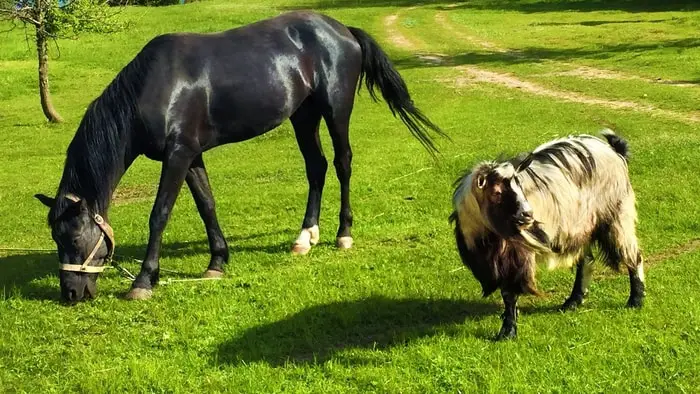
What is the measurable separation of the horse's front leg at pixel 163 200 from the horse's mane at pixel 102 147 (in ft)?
1.34

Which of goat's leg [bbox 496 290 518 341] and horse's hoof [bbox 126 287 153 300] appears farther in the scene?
horse's hoof [bbox 126 287 153 300]

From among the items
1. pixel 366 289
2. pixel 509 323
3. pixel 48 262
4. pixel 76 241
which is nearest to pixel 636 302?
pixel 509 323

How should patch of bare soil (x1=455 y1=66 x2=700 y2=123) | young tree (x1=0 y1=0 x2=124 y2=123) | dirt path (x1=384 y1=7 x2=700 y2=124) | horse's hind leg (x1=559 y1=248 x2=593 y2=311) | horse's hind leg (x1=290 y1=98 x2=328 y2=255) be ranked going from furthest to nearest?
young tree (x1=0 y1=0 x2=124 y2=123) → dirt path (x1=384 y1=7 x2=700 y2=124) → patch of bare soil (x1=455 y1=66 x2=700 y2=123) → horse's hind leg (x1=290 y1=98 x2=328 y2=255) → horse's hind leg (x1=559 y1=248 x2=593 y2=311)

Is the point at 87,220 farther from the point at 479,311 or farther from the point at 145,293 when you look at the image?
the point at 479,311

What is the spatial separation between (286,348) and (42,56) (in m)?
19.4

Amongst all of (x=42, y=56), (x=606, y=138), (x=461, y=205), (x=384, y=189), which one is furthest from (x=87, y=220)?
(x=42, y=56)

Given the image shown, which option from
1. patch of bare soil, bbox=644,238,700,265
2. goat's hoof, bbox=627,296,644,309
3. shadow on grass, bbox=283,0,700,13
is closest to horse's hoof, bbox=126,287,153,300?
goat's hoof, bbox=627,296,644,309

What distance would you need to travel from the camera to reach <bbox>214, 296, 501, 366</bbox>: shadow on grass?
553cm

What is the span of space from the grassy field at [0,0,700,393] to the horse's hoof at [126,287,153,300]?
0.14 meters

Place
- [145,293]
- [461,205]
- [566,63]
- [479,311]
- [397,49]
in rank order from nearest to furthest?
[461,205], [479,311], [145,293], [566,63], [397,49]

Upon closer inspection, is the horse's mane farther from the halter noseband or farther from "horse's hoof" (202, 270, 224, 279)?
"horse's hoof" (202, 270, 224, 279)

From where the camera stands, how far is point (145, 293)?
6.80 m

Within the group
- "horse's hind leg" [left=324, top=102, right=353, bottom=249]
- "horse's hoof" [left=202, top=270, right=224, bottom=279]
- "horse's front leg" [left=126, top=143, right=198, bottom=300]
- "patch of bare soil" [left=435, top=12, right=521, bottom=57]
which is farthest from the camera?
"patch of bare soil" [left=435, top=12, right=521, bottom=57]

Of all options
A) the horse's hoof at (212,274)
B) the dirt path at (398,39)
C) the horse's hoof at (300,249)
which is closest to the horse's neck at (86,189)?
the horse's hoof at (212,274)
